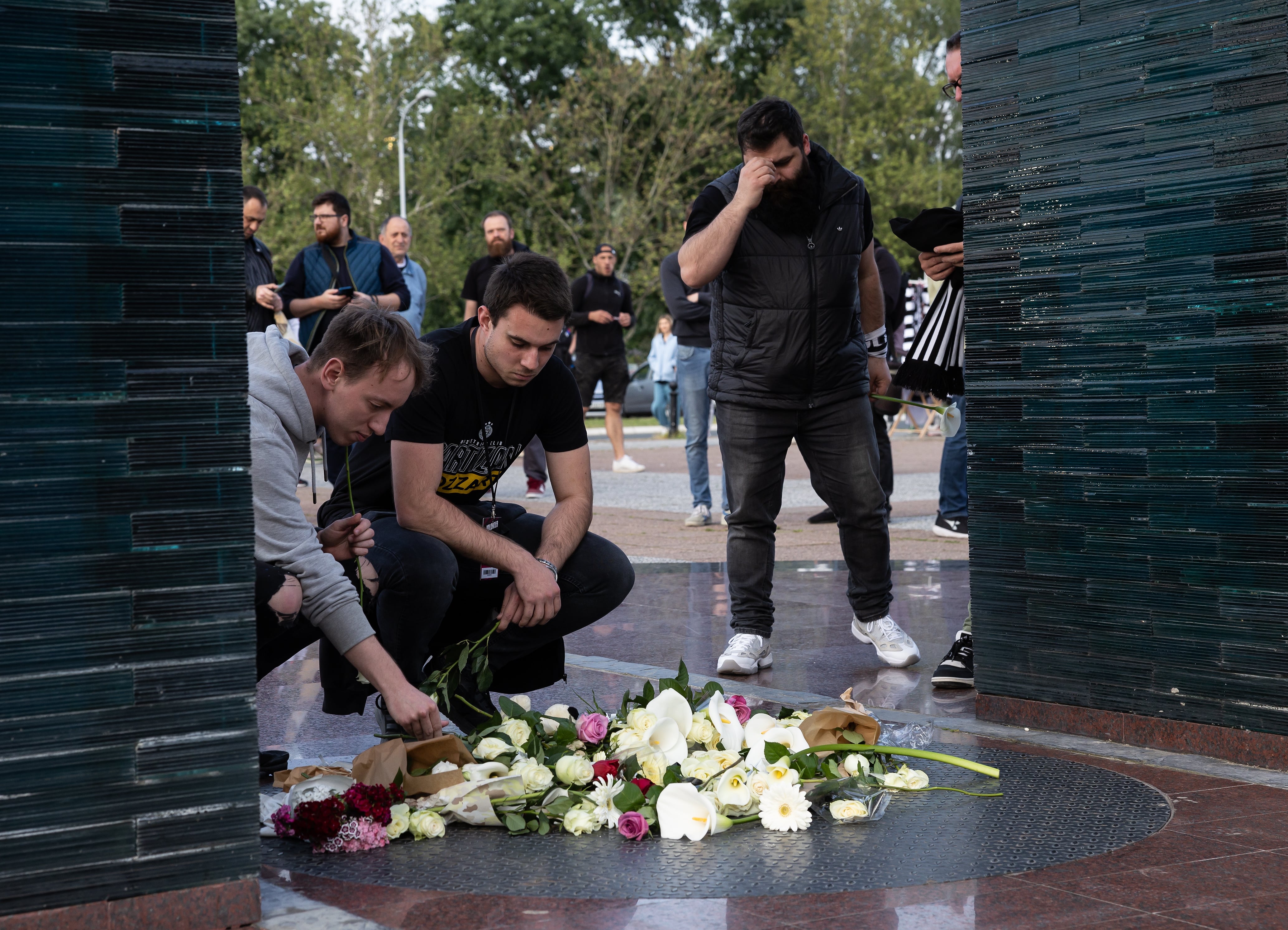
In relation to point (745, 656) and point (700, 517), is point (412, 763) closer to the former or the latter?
point (745, 656)

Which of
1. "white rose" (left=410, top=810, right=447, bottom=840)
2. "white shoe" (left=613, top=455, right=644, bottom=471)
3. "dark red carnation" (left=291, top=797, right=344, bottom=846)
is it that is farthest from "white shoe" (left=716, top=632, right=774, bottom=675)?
"white shoe" (left=613, top=455, right=644, bottom=471)

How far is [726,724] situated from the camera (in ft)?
11.7

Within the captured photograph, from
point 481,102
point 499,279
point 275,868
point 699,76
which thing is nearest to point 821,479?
point 499,279

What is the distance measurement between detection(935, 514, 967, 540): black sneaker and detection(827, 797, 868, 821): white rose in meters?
5.87

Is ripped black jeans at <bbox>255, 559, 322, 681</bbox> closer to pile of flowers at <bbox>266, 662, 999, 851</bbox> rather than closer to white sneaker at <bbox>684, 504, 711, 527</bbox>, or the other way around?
pile of flowers at <bbox>266, 662, 999, 851</bbox>

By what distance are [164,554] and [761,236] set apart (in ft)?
10.2

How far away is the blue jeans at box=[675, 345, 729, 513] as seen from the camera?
9820 millimetres

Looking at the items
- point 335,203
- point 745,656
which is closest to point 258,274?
point 335,203

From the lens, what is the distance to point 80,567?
2.55 m

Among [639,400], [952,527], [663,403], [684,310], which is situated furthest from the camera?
[639,400]

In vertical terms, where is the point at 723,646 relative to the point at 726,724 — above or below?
below

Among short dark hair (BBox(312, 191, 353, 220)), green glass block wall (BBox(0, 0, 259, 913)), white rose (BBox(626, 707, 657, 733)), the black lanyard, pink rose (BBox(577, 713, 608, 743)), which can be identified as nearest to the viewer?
green glass block wall (BBox(0, 0, 259, 913))

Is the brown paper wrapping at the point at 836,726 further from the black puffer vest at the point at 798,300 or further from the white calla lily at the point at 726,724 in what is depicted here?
the black puffer vest at the point at 798,300

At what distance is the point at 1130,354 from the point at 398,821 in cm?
233
